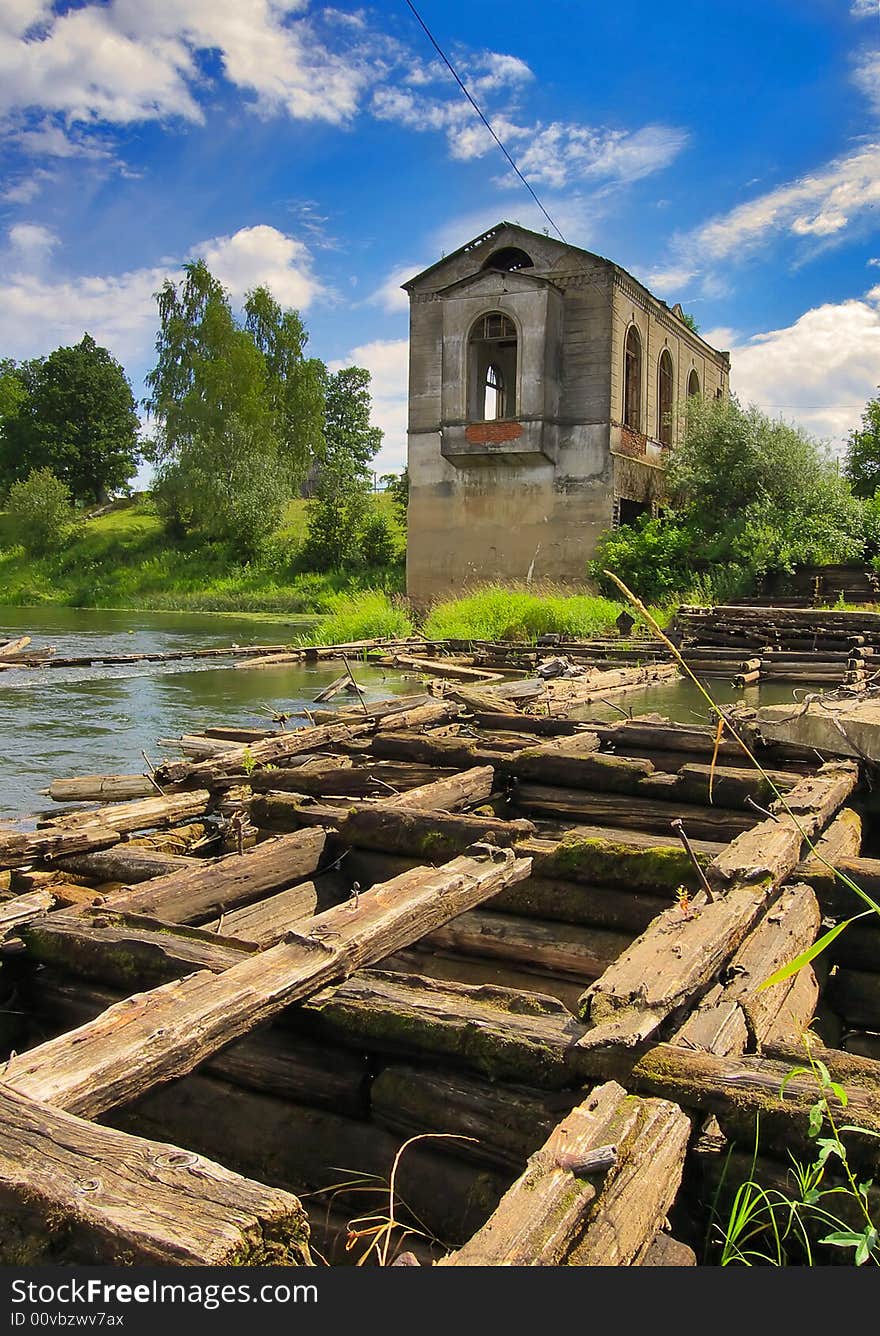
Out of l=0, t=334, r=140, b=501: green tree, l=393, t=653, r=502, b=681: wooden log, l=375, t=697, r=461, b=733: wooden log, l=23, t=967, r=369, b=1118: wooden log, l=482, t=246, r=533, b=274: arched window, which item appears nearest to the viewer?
l=23, t=967, r=369, b=1118: wooden log

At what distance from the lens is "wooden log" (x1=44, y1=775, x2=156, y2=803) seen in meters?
8.16

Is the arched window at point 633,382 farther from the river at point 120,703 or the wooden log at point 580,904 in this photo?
the wooden log at point 580,904

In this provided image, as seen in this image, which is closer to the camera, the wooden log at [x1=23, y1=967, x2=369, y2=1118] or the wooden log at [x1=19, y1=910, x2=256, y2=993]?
Result: the wooden log at [x1=23, y1=967, x2=369, y2=1118]

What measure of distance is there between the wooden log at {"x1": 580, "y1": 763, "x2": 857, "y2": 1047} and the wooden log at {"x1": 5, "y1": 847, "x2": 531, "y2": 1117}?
0.86 metres

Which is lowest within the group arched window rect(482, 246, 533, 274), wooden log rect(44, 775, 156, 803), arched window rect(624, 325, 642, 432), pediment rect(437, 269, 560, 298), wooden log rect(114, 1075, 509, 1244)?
wooden log rect(114, 1075, 509, 1244)

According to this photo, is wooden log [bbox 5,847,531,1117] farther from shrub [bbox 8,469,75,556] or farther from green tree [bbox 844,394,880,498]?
shrub [bbox 8,469,75,556]

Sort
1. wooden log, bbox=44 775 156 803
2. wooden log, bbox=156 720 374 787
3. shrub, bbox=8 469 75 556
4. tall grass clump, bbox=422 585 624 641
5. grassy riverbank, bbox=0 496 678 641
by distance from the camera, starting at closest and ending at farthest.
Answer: wooden log, bbox=156 720 374 787
wooden log, bbox=44 775 156 803
tall grass clump, bbox=422 585 624 641
grassy riverbank, bbox=0 496 678 641
shrub, bbox=8 469 75 556

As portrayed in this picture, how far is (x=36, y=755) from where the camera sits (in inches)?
457

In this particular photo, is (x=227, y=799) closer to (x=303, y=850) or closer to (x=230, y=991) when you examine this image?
(x=303, y=850)

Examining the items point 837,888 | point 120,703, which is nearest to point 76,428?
point 120,703

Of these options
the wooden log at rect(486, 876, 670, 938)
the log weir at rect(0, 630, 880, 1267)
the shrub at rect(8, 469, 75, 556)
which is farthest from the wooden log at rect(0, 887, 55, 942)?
the shrub at rect(8, 469, 75, 556)

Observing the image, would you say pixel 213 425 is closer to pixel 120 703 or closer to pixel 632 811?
pixel 120 703

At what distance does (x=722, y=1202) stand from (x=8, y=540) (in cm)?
6129

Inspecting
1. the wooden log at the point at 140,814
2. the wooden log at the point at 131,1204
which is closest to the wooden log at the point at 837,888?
the wooden log at the point at 131,1204
